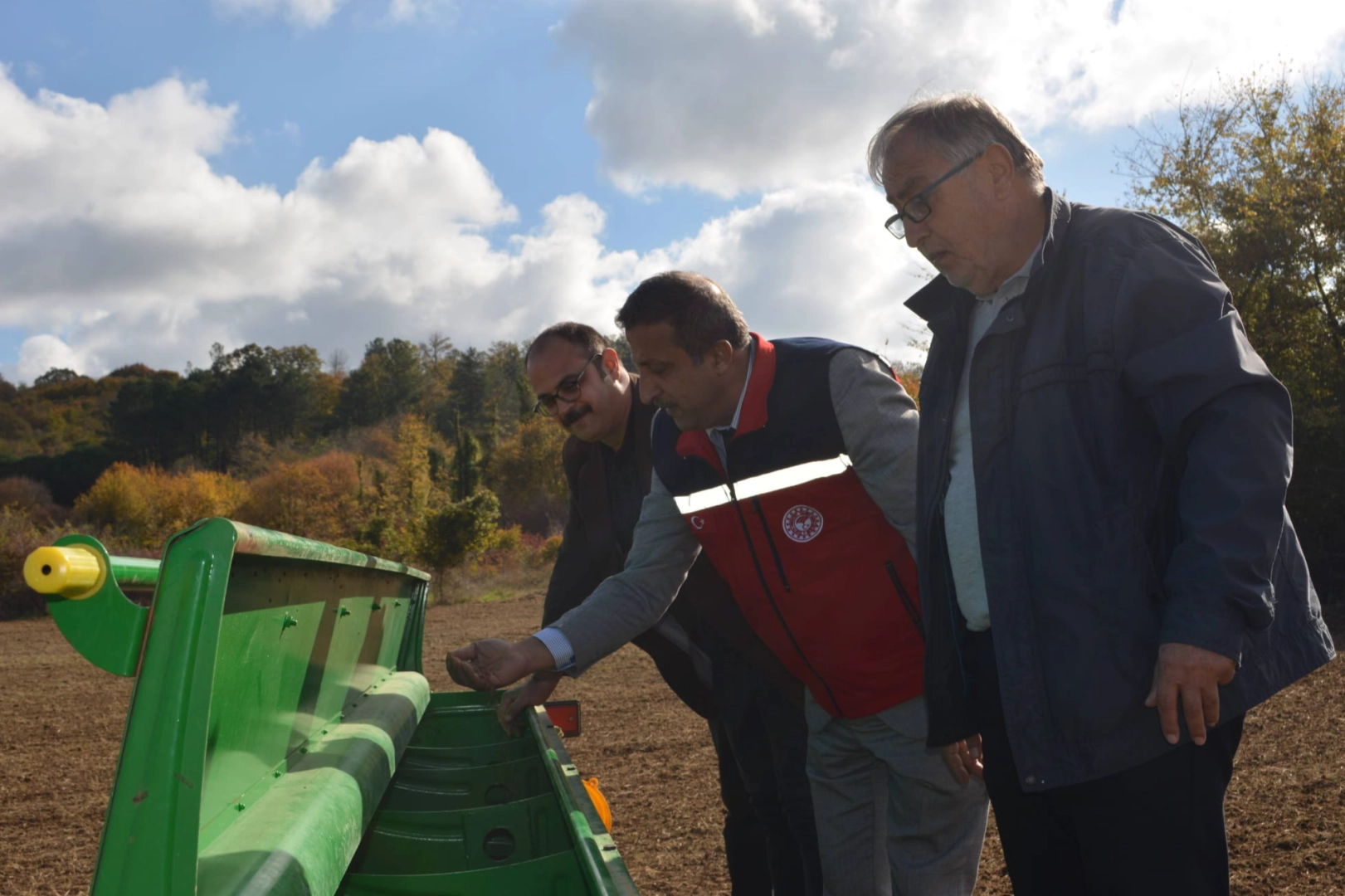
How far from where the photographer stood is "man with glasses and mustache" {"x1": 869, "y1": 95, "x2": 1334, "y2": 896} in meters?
1.58

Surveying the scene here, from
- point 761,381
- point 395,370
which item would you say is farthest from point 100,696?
point 395,370

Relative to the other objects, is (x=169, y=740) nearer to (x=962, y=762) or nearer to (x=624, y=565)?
Answer: (x=962, y=762)

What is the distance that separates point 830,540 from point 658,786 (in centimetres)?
432

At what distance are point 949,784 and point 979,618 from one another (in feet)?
2.06

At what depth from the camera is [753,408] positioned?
264 cm

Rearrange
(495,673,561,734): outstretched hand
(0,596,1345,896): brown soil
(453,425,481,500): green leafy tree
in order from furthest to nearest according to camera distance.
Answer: (453,425,481,500): green leafy tree → (0,596,1345,896): brown soil → (495,673,561,734): outstretched hand

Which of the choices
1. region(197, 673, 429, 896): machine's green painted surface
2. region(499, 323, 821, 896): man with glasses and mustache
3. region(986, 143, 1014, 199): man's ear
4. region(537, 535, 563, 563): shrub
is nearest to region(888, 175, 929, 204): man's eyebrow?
region(986, 143, 1014, 199): man's ear

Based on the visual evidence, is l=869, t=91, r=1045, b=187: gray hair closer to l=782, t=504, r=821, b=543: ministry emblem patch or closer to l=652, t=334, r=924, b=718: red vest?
l=652, t=334, r=924, b=718: red vest

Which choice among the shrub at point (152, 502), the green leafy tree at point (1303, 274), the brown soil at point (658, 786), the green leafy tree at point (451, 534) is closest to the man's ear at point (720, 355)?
the brown soil at point (658, 786)

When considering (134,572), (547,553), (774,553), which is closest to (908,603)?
(774,553)

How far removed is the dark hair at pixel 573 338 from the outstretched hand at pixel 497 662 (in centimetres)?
105

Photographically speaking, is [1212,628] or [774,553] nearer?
[1212,628]

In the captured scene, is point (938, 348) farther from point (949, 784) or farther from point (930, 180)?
point (949, 784)

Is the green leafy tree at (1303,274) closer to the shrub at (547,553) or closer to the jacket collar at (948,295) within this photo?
the jacket collar at (948,295)
